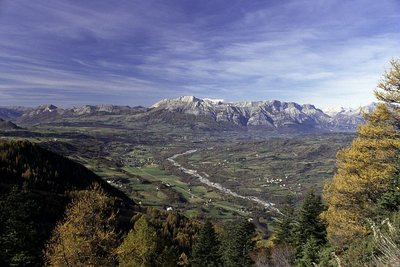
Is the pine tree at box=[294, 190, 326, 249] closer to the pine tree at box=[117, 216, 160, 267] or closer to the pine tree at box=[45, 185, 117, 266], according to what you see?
the pine tree at box=[117, 216, 160, 267]

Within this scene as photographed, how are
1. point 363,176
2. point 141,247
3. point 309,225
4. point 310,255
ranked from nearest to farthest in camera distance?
1. point 363,176
2. point 310,255
3. point 309,225
4. point 141,247

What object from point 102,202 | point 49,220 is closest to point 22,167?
point 49,220

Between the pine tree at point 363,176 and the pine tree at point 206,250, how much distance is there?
1165 inches

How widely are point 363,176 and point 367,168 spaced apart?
0.90m

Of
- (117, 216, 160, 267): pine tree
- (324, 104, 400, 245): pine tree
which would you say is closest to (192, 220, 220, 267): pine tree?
(117, 216, 160, 267): pine tree

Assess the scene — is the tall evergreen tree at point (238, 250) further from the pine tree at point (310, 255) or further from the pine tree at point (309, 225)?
the pine tree at point (310, 255)

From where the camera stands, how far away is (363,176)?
29.4m

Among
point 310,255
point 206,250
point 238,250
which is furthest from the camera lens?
point 206,250

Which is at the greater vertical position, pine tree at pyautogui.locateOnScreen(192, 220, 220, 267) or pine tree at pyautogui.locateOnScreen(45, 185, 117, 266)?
pine tree at pyautogui.locateOnScreen(45, 185, 117, 266)

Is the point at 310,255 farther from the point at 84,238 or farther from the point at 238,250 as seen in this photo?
the point at 238,250

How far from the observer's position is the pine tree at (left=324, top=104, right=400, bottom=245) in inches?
1143

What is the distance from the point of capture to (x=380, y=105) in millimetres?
30438

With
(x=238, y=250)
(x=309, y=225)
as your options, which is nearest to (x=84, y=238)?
(x=309, y=225)

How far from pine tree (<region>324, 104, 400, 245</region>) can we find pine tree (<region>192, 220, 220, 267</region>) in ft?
97.1
